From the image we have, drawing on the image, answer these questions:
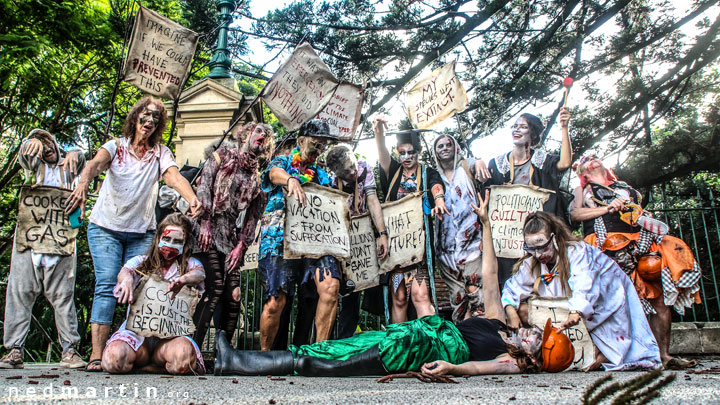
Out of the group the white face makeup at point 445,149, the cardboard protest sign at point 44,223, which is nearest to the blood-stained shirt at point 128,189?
the cardboard protest sign at point 44,223

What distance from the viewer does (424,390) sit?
8.51ft

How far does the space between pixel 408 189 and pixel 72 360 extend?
→ 10.5 feet

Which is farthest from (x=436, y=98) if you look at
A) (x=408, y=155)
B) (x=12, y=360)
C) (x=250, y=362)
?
(x=12, y=360)

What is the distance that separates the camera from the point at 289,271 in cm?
423

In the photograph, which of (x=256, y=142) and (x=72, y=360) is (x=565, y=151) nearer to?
(x=256, y=142)

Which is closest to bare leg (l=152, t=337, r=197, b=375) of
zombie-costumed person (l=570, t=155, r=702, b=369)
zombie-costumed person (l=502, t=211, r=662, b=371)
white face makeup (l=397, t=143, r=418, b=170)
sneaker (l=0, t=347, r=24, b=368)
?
sneaker (l=0, t=347, r=24, b=368)

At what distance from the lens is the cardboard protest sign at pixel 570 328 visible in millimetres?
3752

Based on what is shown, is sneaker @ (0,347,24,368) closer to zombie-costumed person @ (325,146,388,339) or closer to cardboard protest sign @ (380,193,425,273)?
zombie-costumed person @ (325,146,388,339)

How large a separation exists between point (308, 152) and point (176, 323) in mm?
1750

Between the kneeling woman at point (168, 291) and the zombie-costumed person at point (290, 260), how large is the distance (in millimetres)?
549

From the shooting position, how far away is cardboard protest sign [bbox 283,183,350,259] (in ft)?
14.1

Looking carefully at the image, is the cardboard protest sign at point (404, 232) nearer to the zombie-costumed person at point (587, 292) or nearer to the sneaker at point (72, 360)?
the zombie-costumed person at point (587, 292)

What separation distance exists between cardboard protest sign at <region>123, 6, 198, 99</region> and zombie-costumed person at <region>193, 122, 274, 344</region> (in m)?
0.98

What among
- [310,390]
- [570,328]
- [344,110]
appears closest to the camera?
[310,390]
